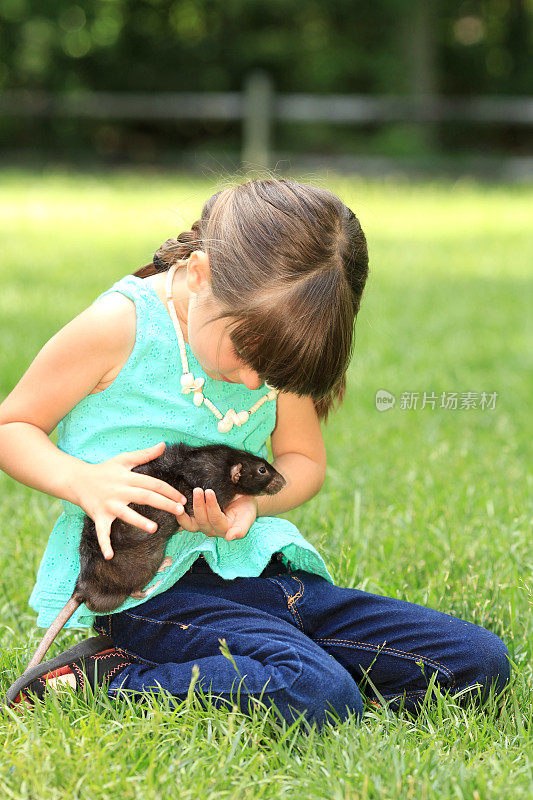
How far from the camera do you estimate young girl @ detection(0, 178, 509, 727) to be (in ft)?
7.07

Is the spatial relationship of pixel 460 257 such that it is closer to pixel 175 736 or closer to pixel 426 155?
pixel 175 736

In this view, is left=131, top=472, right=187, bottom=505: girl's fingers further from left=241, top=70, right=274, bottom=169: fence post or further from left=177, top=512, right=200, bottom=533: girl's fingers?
left=241, top=70, right=274, bottom=169: fence post

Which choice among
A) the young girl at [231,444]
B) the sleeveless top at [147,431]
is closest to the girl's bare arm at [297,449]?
the young girl at [231,444]

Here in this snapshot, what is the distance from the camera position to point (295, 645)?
2221 mm

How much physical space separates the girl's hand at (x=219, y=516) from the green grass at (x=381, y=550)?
398 millimetres

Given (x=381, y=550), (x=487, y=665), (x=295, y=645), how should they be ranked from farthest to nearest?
(x=381, y=550) → (x=487, y=665) → (x=295, y=645)

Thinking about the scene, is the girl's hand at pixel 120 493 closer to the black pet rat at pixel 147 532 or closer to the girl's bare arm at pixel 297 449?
the black pet rat at pixel 147 532

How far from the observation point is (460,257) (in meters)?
8.93

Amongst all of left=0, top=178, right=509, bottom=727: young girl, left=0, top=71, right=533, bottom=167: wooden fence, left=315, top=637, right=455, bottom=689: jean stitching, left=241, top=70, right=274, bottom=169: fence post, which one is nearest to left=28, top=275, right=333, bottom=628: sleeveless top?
left=0, top=178, right=509, bottom=727: young girl

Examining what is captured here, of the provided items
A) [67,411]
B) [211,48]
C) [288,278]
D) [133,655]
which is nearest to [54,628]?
[133,655]

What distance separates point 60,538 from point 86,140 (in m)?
19.1

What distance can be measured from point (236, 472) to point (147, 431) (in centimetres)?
26

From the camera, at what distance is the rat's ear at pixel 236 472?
7.75 ft

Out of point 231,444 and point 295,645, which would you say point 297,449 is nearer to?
point 231,444
